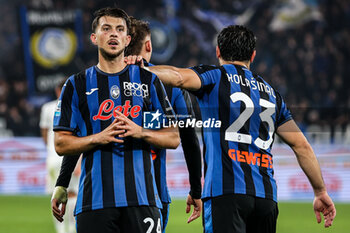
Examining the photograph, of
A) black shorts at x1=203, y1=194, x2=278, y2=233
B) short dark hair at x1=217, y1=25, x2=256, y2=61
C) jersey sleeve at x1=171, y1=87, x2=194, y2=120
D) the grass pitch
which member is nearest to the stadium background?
the grass pitch

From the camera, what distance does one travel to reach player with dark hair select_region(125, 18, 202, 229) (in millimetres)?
3896

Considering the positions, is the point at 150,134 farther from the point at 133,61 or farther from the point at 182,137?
the point at 182,137

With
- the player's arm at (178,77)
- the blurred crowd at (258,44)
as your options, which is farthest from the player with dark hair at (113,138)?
the blurred crowd at (258,44)

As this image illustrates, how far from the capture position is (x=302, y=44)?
15.2m

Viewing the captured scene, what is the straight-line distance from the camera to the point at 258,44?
50.4 ft

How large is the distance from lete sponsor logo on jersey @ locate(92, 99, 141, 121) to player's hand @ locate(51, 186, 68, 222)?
2.01 ft

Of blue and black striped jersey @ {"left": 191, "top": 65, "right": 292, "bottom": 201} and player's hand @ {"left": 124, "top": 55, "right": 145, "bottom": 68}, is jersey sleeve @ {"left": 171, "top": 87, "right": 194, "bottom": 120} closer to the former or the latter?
blue and black striped jersey @ {"left": 191, "top": 65, "right": 292, "bottom": 201}

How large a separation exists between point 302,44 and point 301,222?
790cm

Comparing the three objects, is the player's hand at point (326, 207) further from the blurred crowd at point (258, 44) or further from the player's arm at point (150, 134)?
the blurred crowd at point (258, 44)

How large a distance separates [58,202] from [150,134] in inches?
30.5

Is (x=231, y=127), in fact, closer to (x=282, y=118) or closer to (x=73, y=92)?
(x=282, y=118)

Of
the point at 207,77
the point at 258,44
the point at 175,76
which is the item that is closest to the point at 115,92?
the point at 175,76

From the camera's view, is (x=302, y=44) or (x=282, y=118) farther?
(x=302, y=44)

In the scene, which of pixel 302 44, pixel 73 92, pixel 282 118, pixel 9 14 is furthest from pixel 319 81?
pixel 73 92
